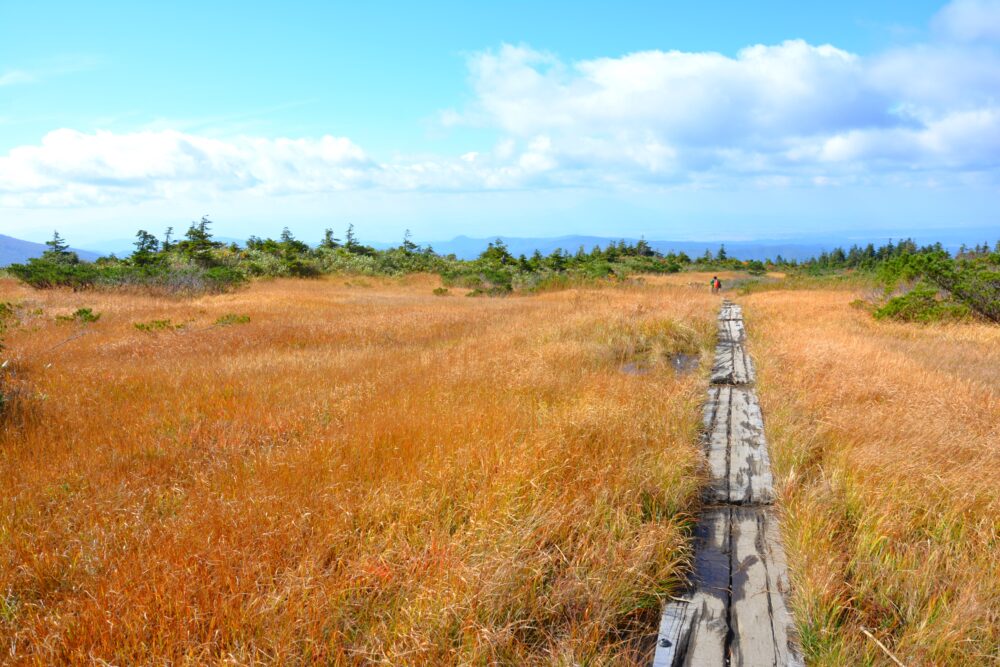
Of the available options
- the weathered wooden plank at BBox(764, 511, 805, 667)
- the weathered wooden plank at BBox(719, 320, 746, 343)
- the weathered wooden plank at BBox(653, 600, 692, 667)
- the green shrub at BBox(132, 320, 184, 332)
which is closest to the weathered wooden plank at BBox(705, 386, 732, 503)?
the weathered wooden plank at BBox(764, 511, 805, 667)

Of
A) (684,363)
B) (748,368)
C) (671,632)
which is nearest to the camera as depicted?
(671,632)

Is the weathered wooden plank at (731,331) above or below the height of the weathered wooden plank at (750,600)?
above

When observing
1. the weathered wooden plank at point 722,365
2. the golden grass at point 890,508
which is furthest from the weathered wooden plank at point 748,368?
the golden grass at point 890,508

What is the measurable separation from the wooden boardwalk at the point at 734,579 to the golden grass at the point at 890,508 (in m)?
0.12

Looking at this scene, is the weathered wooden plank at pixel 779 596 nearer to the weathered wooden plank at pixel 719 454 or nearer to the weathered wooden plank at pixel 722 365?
the weathered wooden plank at pixel 719 454

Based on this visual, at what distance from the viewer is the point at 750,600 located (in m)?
2.79

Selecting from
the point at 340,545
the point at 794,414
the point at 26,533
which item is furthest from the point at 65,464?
the point at 794,414

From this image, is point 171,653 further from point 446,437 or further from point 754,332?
point 754,332

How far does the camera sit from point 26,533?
10.0 feet

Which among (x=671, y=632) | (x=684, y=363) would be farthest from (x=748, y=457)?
(x=684, y=363)

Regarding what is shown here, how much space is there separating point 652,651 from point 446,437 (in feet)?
7.52

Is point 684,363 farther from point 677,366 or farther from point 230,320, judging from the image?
point 230,320

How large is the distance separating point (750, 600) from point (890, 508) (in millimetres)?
1269

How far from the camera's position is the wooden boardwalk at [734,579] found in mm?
2451
